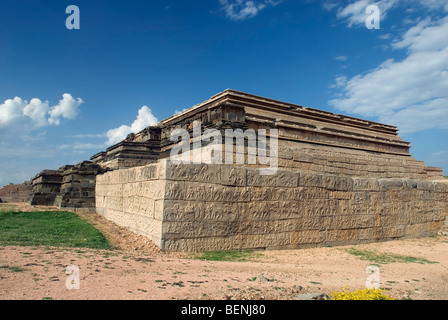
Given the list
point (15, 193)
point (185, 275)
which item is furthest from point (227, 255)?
point (15, 193)

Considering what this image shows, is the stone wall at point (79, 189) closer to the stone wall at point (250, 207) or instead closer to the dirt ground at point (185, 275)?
the stone wall at point (250, 207)

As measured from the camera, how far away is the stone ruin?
23.9 ft

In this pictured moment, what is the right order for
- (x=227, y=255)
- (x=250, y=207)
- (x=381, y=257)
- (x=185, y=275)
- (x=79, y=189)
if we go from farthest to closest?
1. (x=79, y=189)
2. (x=381, y=257)
3. (x=250, y=207)
4. (x=227, y=255)
5. (x=185, y=275)

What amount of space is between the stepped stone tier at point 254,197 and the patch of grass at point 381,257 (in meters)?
0.82

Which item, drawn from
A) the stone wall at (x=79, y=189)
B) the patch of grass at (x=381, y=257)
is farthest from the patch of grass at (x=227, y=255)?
the stone wall at (x=79, y=189)

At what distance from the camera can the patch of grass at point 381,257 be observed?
26.4ft

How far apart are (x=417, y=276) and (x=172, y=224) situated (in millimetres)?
5285

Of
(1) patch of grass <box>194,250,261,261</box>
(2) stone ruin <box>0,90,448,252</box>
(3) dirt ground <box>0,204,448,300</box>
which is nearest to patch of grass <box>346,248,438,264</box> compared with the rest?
(3) dirt ground <box>0,204,448,300</box>

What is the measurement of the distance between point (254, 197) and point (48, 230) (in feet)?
17.8

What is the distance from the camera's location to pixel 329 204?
9.52m

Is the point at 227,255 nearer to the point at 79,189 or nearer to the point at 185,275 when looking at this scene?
the point at 185,275

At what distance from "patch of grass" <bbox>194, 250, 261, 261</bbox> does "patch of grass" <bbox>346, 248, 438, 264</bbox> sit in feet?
9.80

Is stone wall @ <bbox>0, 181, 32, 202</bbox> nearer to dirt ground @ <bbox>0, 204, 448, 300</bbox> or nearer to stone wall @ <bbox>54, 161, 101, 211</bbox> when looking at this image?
stone wall @ <bbox>54, 161, 101, 211</bbox>

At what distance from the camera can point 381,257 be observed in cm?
838
